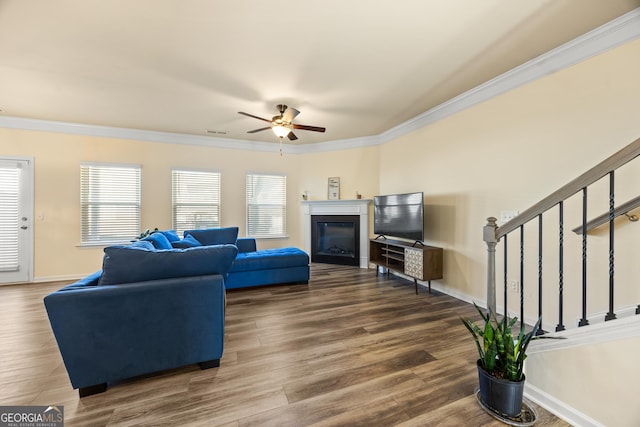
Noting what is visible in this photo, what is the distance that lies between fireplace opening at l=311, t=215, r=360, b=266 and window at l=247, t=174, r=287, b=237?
81 centimetres

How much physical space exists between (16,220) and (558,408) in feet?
23.5

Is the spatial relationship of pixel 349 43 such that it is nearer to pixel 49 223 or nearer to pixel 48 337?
pixel 48 337

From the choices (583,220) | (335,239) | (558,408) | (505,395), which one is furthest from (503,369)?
(335,239)

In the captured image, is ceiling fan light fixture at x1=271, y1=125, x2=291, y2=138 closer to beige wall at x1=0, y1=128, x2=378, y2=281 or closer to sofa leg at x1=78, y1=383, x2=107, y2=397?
beige wall at x1=0, y1=128, x2=378, y2=281

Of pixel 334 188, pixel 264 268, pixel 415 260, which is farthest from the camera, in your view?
pixel 334 188

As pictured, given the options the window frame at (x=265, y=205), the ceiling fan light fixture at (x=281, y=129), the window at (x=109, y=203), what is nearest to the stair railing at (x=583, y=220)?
the ceiling fan light fixture at (x=281, y=129)

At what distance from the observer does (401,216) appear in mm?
4184

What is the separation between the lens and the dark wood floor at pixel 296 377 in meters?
1.53

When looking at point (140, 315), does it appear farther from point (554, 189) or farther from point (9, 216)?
point (9, 216)

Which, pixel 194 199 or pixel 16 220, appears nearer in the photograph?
pixel 16 220

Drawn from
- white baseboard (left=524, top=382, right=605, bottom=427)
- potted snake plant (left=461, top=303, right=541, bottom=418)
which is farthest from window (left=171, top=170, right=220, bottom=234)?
white baseboard (left=524, top=382, right=605, bottom=427)

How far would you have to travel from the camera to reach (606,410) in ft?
4.31

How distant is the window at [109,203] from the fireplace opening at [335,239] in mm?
3594

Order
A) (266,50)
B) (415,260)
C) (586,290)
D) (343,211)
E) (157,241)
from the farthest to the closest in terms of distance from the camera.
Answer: (343,211) < (415,260) < (157,241) < (266,50) < (586,290)
